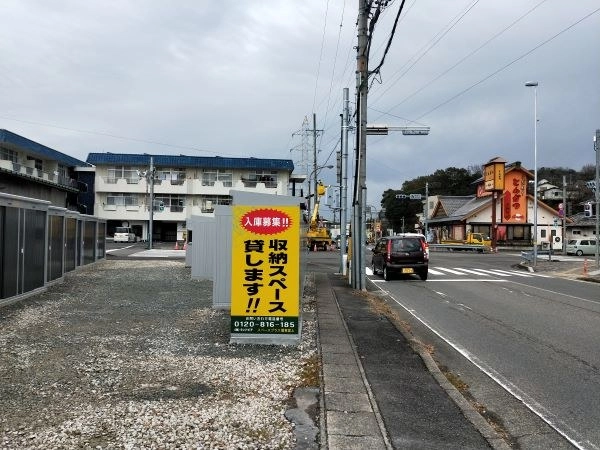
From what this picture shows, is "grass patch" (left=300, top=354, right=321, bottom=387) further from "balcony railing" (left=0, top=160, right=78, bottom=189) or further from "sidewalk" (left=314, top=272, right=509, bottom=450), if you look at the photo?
"balcony railing" (left=0, top=160, right=78, bottom=189)

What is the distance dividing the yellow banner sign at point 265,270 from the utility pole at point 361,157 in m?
8.49

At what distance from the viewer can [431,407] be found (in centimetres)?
534

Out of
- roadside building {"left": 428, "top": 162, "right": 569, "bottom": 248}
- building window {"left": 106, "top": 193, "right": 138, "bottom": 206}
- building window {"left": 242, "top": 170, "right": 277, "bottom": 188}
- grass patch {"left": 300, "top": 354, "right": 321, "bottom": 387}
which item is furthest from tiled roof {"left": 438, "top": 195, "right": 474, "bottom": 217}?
grass patch {"left": 300, "top": 354, "right": 321, "bottom": 387}

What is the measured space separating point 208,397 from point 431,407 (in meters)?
2.25

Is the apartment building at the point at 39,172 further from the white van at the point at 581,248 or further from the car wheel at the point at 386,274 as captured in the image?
the white van at the point at 581,248

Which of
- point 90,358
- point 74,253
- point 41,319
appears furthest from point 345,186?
point 90,358

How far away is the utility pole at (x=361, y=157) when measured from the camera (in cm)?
1614

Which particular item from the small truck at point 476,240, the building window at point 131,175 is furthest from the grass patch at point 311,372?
the building window at point 131,175

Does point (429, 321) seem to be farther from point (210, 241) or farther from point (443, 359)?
point (210, 241)

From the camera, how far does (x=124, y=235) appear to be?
197ft

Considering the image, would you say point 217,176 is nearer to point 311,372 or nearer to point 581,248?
point 581,248

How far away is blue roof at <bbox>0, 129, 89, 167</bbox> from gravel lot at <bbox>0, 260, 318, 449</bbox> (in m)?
40.3

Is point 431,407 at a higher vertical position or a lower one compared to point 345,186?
lower

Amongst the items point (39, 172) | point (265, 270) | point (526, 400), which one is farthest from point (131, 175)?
point (526, 400)
